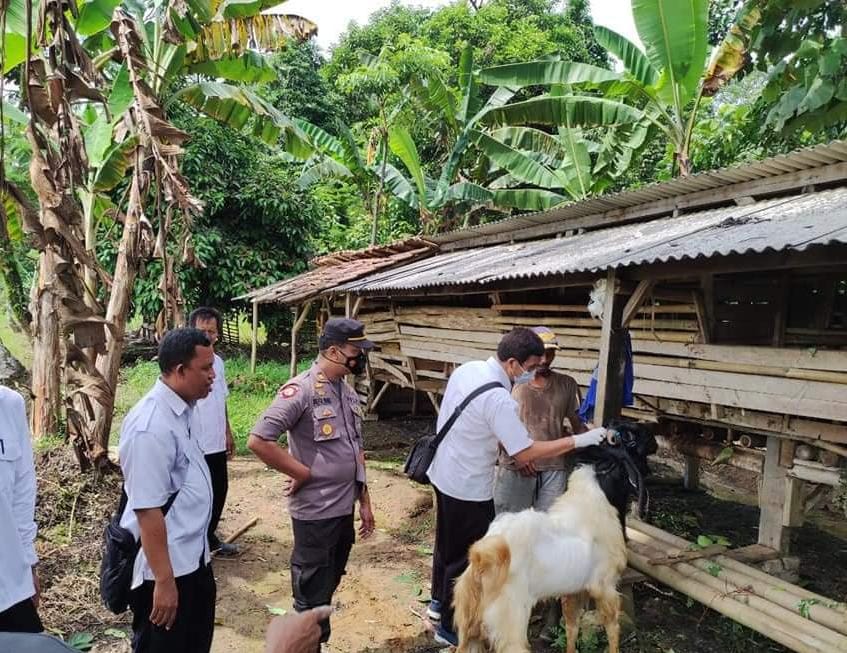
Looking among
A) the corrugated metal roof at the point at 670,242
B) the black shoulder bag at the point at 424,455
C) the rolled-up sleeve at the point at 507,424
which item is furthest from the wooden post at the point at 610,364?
the black shoulder bag at the point at 424,455

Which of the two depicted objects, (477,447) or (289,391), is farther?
(477,447)

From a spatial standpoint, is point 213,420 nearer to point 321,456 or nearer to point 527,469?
point 321,456

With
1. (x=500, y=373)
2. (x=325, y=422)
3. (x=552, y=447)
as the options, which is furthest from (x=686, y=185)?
(x=325, y=422)

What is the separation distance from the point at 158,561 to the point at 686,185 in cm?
501

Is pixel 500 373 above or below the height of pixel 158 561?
above

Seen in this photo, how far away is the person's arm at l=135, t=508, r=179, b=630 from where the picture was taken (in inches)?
86.7

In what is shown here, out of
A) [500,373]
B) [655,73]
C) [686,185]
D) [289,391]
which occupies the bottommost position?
[289,391]

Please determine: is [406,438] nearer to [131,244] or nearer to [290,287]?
[290,287]

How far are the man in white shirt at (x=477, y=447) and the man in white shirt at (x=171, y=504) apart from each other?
1.35m

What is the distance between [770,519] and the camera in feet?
13.6

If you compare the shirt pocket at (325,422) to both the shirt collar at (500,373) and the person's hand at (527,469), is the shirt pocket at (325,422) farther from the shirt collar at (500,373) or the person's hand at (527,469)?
the person's hand at (527,469)

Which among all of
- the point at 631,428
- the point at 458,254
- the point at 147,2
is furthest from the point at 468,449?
the point at 147,2

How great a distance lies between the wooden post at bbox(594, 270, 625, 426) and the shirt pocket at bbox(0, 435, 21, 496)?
3131 mm

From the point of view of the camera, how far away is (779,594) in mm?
3352
